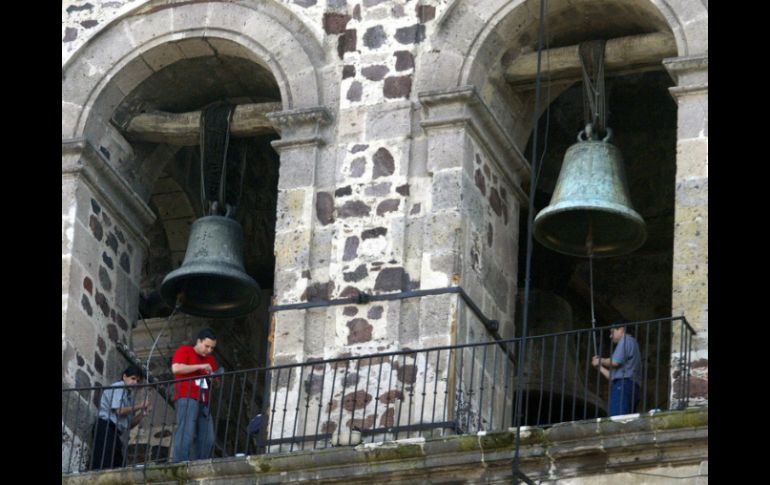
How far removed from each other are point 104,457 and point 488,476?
132 inches

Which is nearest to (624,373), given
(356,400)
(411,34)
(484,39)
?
(356,400)

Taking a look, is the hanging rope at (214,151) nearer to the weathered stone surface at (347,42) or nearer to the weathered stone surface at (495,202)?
the weathered stone surface at (347,42)

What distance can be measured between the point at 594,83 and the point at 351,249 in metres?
2.20

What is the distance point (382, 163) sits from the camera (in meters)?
21.7

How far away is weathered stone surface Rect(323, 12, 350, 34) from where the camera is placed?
22.5 m

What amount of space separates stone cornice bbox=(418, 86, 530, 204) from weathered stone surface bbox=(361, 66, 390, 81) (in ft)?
1.52

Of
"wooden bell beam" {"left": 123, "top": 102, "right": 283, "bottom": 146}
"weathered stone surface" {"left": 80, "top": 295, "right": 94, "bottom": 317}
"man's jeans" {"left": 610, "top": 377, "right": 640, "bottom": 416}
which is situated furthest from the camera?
"wooden bell beam" {"left": 123, "top": 102, "right": 283, "bottom": 146}

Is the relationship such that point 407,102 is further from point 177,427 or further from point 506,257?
point 177,427

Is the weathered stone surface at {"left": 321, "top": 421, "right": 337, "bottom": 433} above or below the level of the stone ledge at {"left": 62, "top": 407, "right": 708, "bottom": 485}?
above

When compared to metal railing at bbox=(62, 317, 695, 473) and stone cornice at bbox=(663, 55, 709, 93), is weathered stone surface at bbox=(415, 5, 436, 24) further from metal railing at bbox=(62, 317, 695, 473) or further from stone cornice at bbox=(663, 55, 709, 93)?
metal railing at bbox=(62, 317, 695, 473)

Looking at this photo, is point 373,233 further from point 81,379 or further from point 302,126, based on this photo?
point 81,379

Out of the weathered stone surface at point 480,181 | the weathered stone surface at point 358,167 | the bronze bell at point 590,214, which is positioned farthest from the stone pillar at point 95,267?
the bronze bell at point 590,214

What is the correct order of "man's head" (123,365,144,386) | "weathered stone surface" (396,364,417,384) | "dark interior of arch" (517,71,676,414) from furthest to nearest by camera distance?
"dark interior of arch" (517,71,676,414) < "man's head" (123,365,144,386) < "weathered stone surface" (396,364,417,384)

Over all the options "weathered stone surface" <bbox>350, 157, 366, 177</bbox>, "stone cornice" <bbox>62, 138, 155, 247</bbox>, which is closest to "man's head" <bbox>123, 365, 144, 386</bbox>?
"stone cornice" <bbox>62, 138, 155, 247</bbox>
